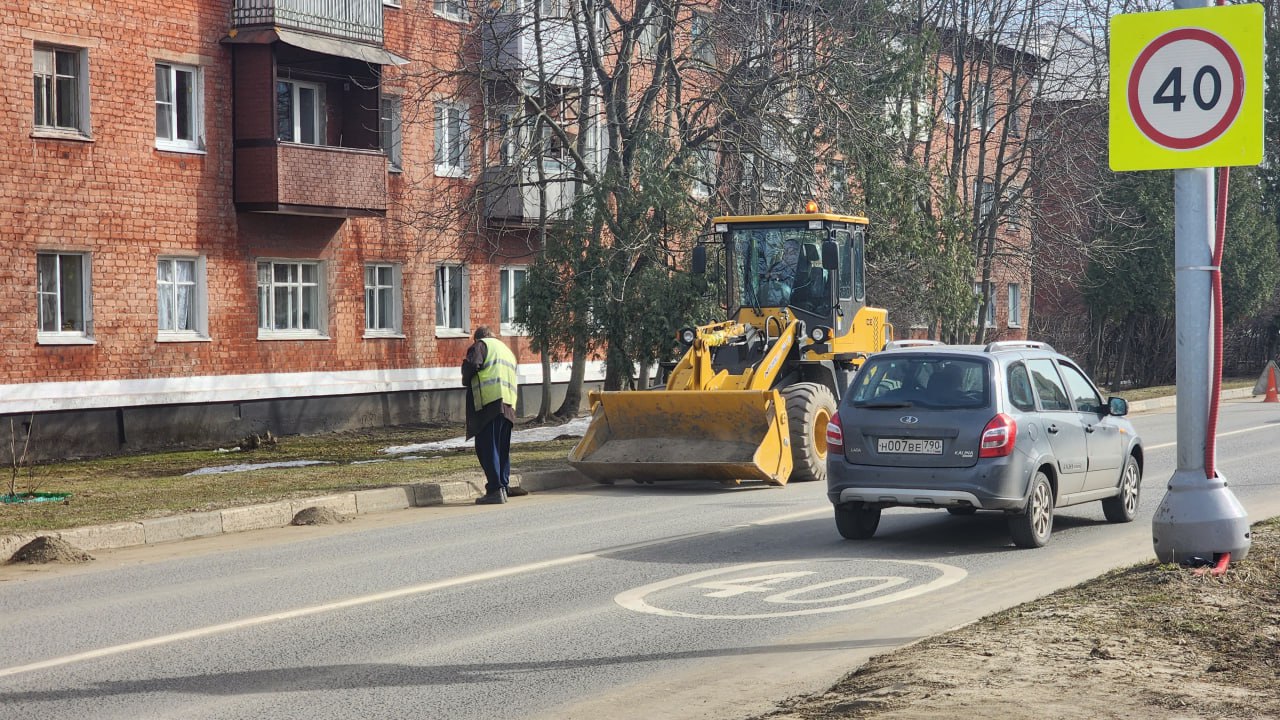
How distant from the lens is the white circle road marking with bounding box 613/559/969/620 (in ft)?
28.4

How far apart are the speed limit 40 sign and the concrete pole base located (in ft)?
5.98

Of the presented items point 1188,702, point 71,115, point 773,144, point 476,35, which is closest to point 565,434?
point 773,144

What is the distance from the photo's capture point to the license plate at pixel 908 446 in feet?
36.3

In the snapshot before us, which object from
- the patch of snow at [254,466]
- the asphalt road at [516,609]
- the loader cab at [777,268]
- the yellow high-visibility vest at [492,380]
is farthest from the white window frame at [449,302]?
the asphalt road at [516,609]

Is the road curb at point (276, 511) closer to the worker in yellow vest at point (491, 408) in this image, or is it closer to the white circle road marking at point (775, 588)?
the worker in yellow vest at point (491, 408)

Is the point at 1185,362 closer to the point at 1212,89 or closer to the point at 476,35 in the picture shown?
the point at 1212,89

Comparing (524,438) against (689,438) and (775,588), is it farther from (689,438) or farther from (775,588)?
(775,588)

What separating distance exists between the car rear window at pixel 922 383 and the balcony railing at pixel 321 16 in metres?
18.1

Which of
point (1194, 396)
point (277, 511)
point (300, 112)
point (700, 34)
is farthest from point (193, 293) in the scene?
point (1194, 396)

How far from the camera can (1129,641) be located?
22.7 feet

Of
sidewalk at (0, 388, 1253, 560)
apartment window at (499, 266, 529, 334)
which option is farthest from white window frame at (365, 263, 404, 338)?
sidewalk at (0, 388, 1253, 560)

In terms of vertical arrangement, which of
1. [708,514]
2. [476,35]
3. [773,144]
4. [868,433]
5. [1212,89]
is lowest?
[708,514]

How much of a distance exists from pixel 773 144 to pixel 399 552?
13775 millimetres

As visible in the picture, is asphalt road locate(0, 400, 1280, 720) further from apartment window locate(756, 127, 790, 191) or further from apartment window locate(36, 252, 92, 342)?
apartment window locate(36, 252, 92, 342)
